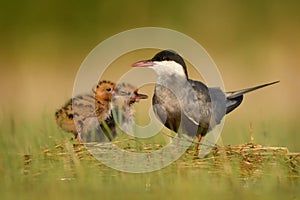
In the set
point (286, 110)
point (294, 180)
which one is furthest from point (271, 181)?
point (286, 110)

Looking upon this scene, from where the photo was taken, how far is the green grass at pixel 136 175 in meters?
3.75

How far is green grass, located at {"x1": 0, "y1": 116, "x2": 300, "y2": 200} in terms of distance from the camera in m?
3.75

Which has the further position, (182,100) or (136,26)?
(136,26)

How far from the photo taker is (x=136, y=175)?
3959 mm

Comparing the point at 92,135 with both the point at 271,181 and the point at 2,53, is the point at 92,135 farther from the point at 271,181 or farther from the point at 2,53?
the point at 2,53

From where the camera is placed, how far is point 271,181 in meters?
3.90

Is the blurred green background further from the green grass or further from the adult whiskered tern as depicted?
the adult whiskered tern

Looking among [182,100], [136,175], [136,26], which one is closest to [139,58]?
[136,26]

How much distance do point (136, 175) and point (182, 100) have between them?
736 mm

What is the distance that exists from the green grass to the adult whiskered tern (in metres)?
0.34

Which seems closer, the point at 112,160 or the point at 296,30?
the point at 112,160

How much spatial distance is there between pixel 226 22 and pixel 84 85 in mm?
2707

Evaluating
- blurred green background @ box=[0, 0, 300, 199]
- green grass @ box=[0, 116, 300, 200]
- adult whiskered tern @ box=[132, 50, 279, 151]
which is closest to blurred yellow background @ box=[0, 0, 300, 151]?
blurred green background @ box=[0, 0, 300, 199]

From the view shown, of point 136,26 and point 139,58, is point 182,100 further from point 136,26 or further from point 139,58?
point 136,26
